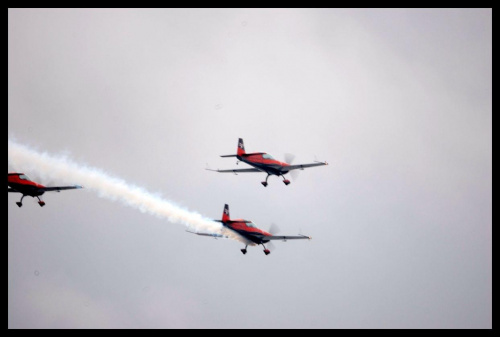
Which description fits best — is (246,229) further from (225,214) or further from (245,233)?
(225,214)

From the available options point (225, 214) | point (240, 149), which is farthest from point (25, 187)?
point (240, 149)

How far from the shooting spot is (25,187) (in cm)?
7794

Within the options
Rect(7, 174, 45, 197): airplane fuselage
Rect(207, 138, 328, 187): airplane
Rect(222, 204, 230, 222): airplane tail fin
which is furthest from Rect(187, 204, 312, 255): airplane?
Rect(7, 174, 45, 197): airplane fuselage

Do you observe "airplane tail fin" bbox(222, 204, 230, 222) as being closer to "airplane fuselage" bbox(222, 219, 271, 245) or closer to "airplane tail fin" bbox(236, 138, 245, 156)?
"airplane fuselage" bbox(222, 219, 271, 245)

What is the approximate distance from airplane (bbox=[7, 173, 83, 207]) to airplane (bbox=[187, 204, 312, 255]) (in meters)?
15.9

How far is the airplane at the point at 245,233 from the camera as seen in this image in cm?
8294

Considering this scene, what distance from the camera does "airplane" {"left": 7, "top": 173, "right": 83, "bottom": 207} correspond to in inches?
3044

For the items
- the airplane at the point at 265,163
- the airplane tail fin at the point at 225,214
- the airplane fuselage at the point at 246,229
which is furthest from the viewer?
the airplane at the point at 265,163

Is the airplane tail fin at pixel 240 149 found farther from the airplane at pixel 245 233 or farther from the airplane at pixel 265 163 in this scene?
the airplane at pixel 245 233

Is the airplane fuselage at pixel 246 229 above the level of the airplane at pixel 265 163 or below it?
below

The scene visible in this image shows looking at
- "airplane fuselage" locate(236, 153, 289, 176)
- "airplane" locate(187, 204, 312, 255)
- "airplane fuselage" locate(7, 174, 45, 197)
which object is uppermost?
"airplane fuselage" locate(236, 153, 289, 176)

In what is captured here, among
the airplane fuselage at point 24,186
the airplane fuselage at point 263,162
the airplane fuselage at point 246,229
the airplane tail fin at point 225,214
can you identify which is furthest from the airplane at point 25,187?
the airplane fuselage at point 263,162

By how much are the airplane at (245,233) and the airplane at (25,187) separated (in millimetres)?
15903
